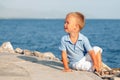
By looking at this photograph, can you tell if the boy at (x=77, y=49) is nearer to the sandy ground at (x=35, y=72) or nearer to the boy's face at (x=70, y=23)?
the boy's face at (x=70, y=23)

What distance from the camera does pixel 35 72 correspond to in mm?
8617

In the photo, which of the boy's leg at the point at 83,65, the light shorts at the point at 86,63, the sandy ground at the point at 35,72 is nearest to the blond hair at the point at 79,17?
the light shorts at the point at 86,63

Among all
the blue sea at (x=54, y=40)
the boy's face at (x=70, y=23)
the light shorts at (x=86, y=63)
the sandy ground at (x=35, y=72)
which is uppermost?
the boy's face at (x=70, y=23)

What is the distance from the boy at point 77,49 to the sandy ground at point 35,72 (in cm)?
20

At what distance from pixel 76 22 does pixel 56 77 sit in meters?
1.23

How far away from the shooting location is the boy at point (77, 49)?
28.3ft

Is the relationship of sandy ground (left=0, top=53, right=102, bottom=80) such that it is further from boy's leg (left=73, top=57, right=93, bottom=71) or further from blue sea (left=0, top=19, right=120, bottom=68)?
blue sea (left=0, top=19, right=120, bottom=68)

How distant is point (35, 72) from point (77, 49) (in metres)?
0.98

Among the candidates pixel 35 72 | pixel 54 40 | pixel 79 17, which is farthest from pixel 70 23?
pixel 54 40

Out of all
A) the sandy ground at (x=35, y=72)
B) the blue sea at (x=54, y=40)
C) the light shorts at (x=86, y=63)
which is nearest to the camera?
the sandy ground at (x=35, y=72)

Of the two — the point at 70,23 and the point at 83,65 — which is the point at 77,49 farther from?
the point at 70,23

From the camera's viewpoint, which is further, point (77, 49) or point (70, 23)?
point (77, 49)

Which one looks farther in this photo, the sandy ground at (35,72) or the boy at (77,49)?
the boy at (77,49)

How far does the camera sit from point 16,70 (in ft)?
29.0
